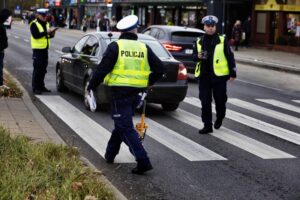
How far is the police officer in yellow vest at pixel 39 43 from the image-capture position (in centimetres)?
1241

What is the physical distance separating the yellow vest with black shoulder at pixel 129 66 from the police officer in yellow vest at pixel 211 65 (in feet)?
8.58

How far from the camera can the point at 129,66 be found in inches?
251

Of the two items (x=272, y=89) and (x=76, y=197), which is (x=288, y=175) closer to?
(x=76, y=197)

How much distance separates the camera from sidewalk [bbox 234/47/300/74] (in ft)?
75.8

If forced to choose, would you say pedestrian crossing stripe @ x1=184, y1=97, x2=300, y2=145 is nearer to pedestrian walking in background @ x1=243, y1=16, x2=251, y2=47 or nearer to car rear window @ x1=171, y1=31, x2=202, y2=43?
car rear window @ x1=171, y1=31, x2=202, y2=43

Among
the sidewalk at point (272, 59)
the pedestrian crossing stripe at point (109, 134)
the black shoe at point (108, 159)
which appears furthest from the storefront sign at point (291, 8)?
the black shoe at point (108, 159)

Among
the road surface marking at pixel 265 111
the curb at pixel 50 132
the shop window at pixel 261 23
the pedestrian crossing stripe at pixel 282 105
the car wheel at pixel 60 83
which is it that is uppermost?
the shop window at pixel 261 23

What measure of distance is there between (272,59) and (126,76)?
68.5 feet

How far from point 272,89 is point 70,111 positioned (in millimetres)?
7536

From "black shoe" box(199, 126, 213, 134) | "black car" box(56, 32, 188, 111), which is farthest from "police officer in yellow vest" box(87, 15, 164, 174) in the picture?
"black car" box(56, 32, 188, 111)

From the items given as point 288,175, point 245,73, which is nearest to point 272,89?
point 245,73

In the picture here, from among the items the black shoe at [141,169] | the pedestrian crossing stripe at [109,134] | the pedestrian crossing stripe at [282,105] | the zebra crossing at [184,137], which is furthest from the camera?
the pedestrian crossing stripe at [282,105]

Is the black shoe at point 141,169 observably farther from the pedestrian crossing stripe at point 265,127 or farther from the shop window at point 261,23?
the shop window at point 261,23

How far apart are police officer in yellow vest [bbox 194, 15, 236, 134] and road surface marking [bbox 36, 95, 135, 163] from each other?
1.62 metres
